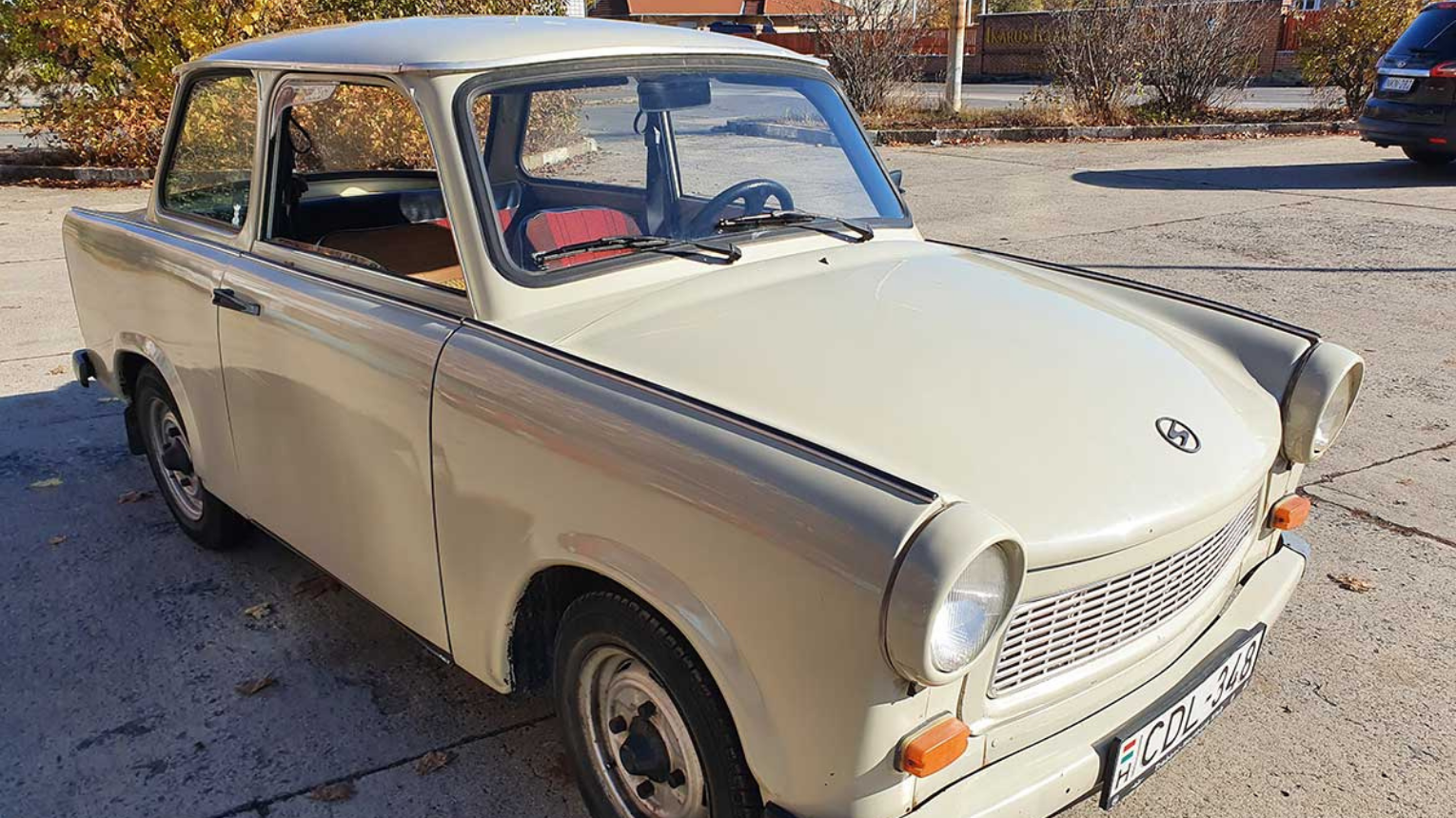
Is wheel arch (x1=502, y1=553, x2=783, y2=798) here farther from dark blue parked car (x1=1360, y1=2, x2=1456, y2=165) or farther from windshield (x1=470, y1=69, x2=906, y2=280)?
dark blue parked car (x1=1360, y1=2, x2=1456, y2=165)

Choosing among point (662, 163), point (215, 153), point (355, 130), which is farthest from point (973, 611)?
point (215, 153)

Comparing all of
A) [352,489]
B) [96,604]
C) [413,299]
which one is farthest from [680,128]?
[96,604]

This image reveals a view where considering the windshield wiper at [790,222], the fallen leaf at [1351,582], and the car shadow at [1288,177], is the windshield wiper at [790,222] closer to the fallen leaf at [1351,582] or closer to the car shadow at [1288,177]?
the fallen leaf at [1351,582]

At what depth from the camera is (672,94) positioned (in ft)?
10.7

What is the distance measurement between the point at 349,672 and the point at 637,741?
1.40 meters

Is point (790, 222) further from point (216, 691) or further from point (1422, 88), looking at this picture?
point (1422, 88)

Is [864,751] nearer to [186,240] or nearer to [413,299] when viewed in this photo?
[413,299]

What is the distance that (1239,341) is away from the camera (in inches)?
118

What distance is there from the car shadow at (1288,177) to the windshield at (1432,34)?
1.29m

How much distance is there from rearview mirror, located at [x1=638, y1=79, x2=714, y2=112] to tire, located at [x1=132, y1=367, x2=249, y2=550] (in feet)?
6.58

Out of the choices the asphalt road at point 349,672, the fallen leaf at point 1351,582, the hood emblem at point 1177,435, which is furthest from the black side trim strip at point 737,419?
the fallen leaf at point 1351,582

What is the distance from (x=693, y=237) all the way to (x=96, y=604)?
246 cm

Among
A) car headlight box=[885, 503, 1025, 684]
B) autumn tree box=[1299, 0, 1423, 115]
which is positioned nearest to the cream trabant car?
car headlight box=[885, 503, 1025, 684]

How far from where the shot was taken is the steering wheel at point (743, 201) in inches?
124
